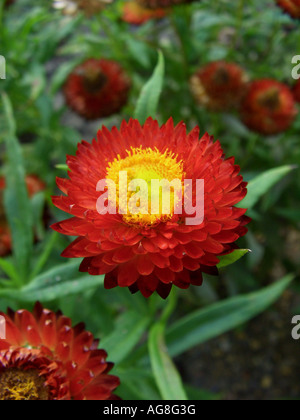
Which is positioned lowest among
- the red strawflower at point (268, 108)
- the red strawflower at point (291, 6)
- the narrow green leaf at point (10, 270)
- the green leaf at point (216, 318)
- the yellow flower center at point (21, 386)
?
the yellow flower center at point (21, 386)

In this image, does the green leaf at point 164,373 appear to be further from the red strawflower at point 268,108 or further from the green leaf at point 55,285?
the red strawflower at point 268,108

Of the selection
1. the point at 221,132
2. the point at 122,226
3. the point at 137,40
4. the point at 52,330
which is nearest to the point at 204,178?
the point at 122,226

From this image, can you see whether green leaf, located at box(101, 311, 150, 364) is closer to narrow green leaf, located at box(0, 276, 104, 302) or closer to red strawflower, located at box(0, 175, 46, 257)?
narrow green leaf, located at box(0, 276, 104, 302)

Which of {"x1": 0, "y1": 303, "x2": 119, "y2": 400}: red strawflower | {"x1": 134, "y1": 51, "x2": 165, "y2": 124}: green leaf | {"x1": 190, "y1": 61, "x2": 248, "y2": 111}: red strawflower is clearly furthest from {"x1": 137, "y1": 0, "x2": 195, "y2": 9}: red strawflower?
{"x1": 0, "y1": 303, "x2": 119, "y2": 400}: red strawflower

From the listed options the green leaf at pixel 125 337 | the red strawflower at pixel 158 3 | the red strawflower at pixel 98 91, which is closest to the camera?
the green leaf at pixel 125 337

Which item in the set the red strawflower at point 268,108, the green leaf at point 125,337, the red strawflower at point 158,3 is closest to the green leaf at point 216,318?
the green leaf at point 125,337
